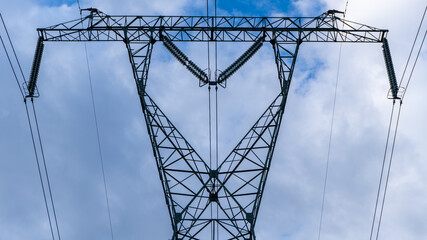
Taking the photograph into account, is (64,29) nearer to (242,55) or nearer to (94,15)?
(94,15)

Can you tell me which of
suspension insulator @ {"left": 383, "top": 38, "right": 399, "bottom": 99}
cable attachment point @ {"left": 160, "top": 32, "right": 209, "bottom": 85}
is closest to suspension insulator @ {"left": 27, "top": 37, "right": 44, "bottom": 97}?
cable attachment point @ {"left": 160, "top": 32, "right": 209, "bottom": 85}

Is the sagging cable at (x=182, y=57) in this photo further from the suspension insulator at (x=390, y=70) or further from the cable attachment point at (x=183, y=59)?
the suspension insulator at (x=390, y=70)

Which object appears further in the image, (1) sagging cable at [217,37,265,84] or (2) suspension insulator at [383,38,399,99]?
(1) sagging cable at [217,37,265,84]

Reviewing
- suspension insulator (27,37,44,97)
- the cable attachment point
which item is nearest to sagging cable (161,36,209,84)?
the cable attachment point

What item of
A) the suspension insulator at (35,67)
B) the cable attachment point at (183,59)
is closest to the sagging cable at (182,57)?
the cable attachment point at (183,59)

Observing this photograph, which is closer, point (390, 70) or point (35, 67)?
point (390, 70)

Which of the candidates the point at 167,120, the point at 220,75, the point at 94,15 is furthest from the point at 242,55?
the point at 94,15

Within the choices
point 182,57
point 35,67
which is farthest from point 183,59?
point 35,67

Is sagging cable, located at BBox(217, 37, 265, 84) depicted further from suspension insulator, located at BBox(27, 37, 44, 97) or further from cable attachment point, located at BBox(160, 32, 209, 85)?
suspension insulator, located at BBox(27, 37, 44, 97)

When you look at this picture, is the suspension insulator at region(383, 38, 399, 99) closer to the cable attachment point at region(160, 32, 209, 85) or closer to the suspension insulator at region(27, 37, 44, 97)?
the cable attachment point at region(160, 32, 209, 85)

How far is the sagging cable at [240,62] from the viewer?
35250 mm

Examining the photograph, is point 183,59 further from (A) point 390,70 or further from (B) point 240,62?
(A) point 390,70

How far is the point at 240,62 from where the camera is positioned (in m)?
35.4

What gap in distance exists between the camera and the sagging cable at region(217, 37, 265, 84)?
35250 mm
